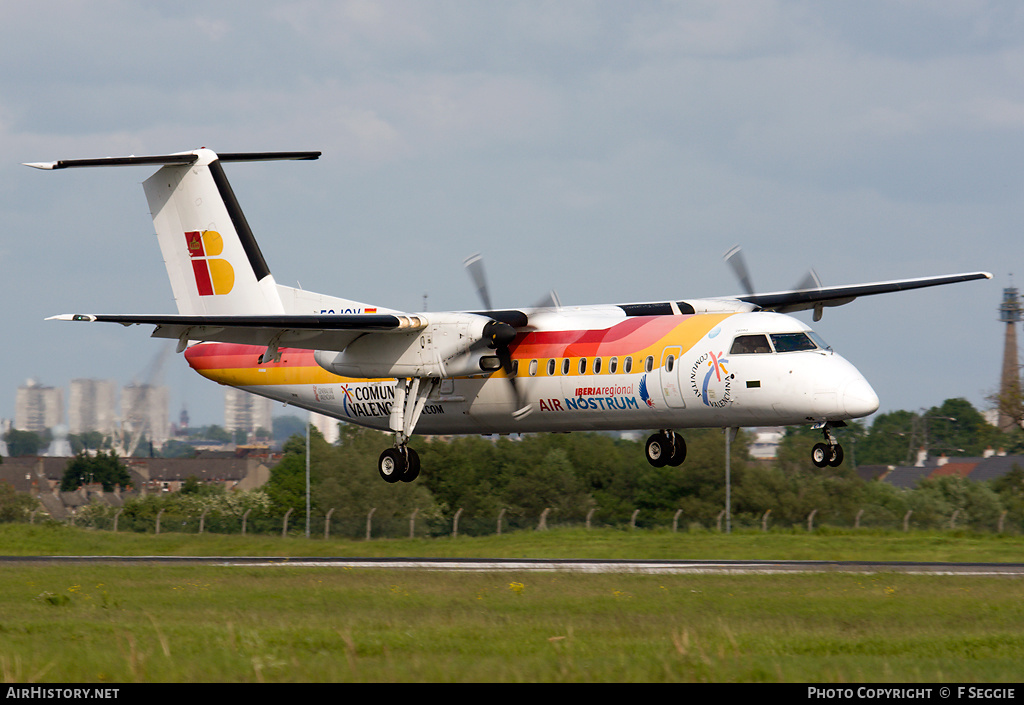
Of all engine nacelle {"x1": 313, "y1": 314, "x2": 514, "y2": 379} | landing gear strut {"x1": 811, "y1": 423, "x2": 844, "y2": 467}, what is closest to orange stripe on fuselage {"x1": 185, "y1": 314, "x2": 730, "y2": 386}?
engine nacelle {"x1": 313, "y1": 314, "x2": 514, "y2": 379}

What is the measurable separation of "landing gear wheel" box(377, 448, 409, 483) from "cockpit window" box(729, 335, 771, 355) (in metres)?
8.82

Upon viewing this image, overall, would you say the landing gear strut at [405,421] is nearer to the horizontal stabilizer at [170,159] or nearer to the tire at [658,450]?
the tire at [658,450]

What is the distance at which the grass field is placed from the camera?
42.4 ft

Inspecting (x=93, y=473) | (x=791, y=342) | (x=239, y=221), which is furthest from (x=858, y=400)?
(x=93, y=473)

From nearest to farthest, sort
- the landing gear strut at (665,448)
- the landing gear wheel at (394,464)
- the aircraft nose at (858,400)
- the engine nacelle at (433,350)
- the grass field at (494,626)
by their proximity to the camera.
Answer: the grass field at (494,626) < the aircraft nose at (858,400) < the engine nacelle at (433,350) < the landing gear strut at (665,448) < the landing gear wheel at (394,464)

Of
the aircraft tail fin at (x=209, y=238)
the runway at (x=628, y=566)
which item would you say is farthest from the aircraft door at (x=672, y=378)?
the aircraft tail fin at (x=209, y=238)

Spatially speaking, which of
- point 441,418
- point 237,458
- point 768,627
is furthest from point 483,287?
point 237,458

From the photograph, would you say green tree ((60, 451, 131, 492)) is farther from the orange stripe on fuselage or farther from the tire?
the tire

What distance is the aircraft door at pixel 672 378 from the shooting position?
2450 centimetres

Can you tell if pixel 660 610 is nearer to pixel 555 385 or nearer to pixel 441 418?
pixel 555 385

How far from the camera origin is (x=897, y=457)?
4542 inches

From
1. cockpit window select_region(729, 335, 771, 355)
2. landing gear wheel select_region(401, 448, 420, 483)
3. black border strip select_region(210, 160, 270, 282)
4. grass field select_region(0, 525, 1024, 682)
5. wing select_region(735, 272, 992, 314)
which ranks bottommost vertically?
grass field select_region(0, 525, 1024, 682)

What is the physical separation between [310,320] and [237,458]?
250 ft

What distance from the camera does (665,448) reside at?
27328 millimetres
